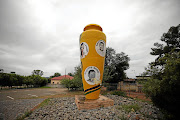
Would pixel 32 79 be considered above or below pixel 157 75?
below

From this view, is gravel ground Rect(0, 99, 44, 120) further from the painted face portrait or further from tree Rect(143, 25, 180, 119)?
tree Rect(143, 25, 180, 119)

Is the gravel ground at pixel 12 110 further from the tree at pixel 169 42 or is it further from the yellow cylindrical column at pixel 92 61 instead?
the tree at pixel 169 42

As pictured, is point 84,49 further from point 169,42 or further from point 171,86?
point 169,42

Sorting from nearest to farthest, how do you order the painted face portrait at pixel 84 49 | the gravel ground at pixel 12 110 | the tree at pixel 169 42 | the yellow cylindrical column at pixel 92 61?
the gravel ground at pixel 12 110
the yellow cylindrical column at pixel 92 61
the painted face portrait at pixel 84 49
the tree at pixel 169 42

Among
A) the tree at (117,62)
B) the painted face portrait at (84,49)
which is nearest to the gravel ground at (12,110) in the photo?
the painted face portrait at (84,49)

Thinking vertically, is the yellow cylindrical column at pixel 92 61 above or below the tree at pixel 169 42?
below

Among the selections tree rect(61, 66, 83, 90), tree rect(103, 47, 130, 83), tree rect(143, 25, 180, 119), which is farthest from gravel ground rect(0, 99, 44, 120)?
tree rect(103, 47, 130, 83)

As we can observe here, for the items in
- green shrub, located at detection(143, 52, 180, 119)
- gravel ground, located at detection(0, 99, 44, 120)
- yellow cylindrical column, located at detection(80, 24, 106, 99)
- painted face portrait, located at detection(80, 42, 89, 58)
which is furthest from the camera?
painted face portrait, located at detection(80, 42, 89, 58)

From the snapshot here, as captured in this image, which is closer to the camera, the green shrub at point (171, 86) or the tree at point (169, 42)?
the green shrub at point (171, 86)

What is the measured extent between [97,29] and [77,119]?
5197mm

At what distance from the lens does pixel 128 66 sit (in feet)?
62.0

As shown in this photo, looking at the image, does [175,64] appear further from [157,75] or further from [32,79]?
[32,79]

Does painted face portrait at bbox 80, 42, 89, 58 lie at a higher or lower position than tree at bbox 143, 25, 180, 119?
higher

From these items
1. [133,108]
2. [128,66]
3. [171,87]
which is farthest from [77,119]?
[128,66]
